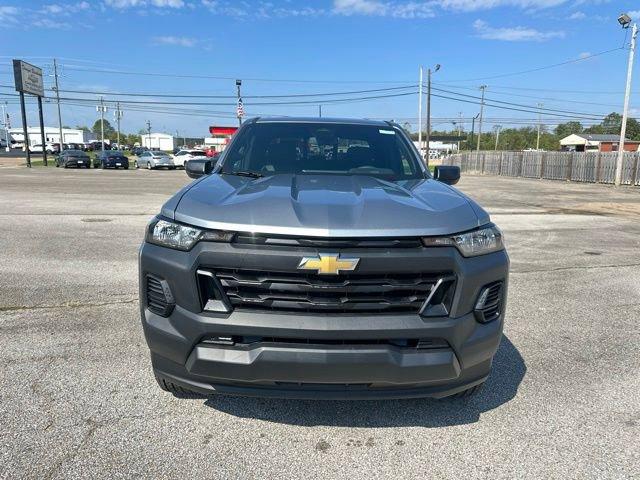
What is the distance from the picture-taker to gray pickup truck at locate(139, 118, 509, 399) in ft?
7.56

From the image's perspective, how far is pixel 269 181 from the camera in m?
3.20

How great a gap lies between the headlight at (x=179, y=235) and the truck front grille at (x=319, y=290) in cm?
18

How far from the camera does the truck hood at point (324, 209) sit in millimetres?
2346

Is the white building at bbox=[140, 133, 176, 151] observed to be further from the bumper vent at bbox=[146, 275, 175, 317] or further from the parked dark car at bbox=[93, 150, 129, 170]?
the bumper vent at bbox=[146, 275, 175, 317]

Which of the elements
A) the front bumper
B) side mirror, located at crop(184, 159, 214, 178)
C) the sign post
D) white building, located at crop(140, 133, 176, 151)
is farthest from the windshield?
white building, located at crop(140, 133, 176, 151)

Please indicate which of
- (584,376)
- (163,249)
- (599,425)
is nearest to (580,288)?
(584,376)

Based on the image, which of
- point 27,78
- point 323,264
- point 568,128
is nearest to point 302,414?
point 323,264

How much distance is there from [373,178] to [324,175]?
1.18ft

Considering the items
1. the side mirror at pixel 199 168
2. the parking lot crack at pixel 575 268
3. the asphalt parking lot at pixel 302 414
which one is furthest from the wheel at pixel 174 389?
the parking lot crack at pixel 575 268

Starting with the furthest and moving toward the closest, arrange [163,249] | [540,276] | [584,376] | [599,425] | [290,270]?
[540,276] < [584,376] < [599,425] < [163,249] < [290,270]

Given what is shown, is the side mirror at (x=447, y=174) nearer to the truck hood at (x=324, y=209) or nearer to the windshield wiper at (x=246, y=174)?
the truck hood at (x=324, y=209)

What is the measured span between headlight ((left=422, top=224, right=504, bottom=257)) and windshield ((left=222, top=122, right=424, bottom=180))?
1.15 meters

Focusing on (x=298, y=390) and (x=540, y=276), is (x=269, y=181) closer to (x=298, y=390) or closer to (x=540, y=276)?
(x=298, y=390)

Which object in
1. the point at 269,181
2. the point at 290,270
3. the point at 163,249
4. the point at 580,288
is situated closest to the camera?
the point at 290,270
